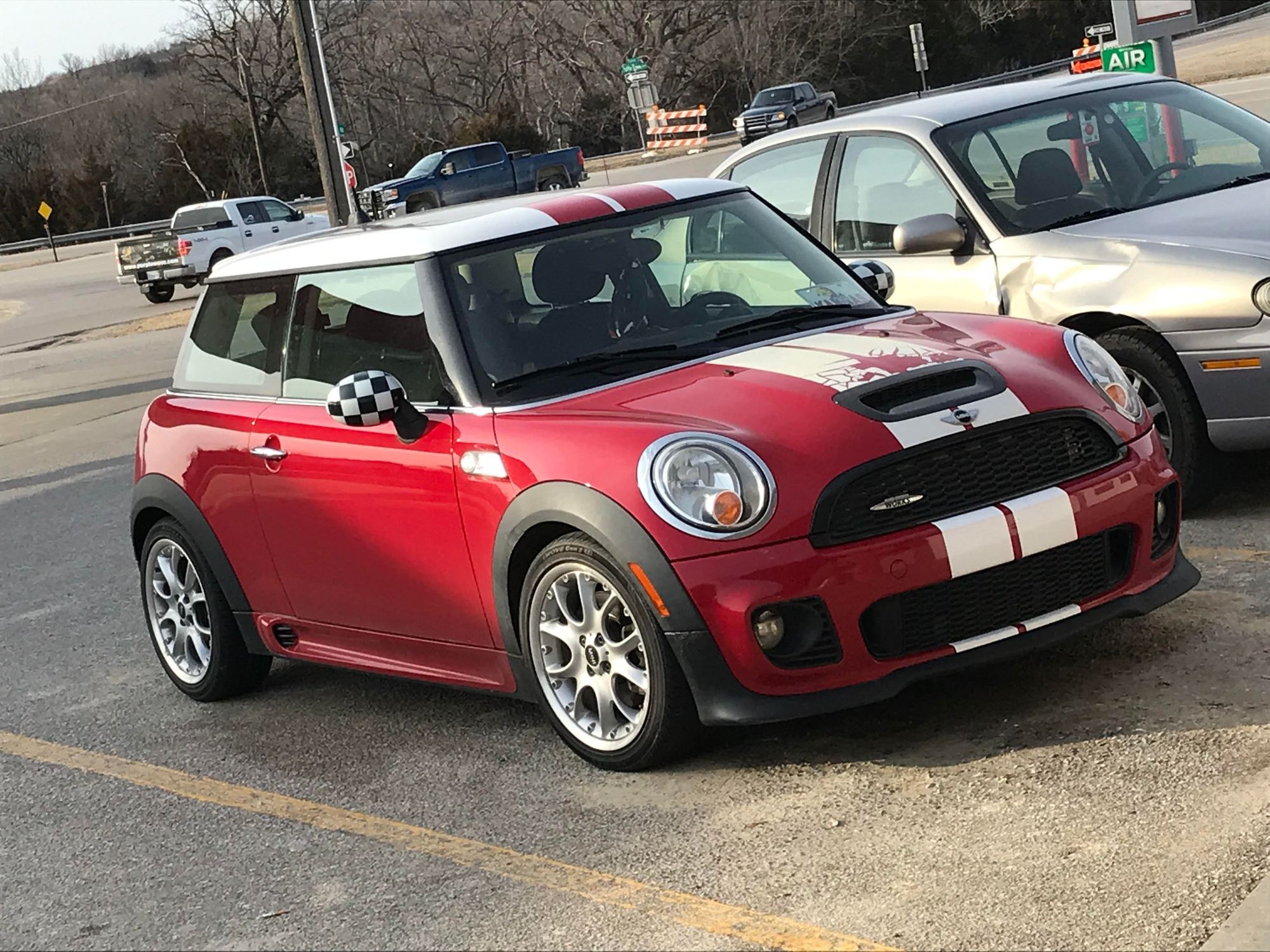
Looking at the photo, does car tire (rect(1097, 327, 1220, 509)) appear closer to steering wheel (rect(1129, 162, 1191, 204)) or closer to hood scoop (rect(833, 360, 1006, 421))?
steering wheel (rect(1129, 162, 1191, 204))

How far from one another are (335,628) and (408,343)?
1.02m

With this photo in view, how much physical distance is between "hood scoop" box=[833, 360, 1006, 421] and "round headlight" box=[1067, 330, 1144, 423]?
384mm

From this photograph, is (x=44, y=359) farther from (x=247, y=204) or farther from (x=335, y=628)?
(x=335, y=628)

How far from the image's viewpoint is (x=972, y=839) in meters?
3.90

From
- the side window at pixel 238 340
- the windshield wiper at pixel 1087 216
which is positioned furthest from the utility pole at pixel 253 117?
the windshield wiper at pixel 1087 216

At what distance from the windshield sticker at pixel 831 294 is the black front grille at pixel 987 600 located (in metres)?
1.30

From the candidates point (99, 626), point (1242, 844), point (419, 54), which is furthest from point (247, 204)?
point (419, 54)

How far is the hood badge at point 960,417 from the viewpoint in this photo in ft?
14.6

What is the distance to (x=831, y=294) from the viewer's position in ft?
18.3

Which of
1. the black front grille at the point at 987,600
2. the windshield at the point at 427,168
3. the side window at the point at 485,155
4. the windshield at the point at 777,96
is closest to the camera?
the black front grille at the point at 987,600

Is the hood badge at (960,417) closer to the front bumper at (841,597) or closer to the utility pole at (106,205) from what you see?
the front bumper at (841,597)

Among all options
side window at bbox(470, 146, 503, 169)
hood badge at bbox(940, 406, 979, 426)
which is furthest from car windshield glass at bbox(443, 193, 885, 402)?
side window at bbox(470, 146, 503, 169)

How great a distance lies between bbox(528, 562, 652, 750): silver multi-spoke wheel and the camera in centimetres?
459

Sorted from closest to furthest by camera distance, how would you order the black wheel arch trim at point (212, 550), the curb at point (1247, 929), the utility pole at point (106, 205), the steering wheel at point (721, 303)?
1. the curb at point (1247, 929)
2. the steering wheel at point (721, 303)
3. the black wheel arch trim at point (212, 550)
4. the utility pole at point (106, 205)
